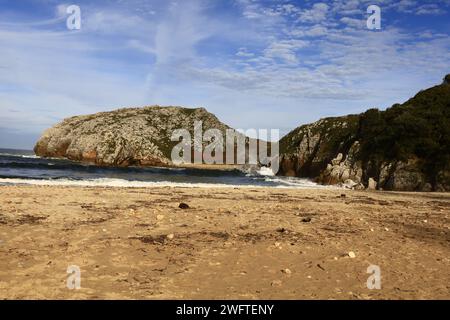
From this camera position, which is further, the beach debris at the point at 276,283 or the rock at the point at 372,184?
the rock at the point at 372,184

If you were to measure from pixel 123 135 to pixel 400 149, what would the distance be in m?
72.4

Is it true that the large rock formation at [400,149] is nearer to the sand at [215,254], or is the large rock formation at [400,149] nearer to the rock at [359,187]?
the rock at [359,187]

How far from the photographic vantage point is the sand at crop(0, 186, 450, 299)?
6.76 metres

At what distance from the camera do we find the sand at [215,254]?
6762 millimetres

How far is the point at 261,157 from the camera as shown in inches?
4193

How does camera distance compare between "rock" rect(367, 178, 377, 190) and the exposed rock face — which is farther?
the exposed rock face

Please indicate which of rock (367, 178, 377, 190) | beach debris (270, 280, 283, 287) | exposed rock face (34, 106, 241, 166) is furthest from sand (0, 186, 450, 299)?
exposed rock face (34, 106, 241, 166)


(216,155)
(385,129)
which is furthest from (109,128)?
(385,129)

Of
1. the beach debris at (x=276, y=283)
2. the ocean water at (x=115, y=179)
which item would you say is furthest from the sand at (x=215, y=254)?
the ocean water at (x=115, y=179)

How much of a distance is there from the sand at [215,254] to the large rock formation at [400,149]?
24.9 meters

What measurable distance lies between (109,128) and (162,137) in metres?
15.2

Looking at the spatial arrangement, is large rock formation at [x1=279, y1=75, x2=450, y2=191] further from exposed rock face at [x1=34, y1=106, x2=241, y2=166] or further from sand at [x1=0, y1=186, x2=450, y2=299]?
exposed rock face at [x1=34, y1=106, x2=241, y2=166]

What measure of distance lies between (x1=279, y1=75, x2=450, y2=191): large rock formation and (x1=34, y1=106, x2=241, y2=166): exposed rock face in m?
50.6
